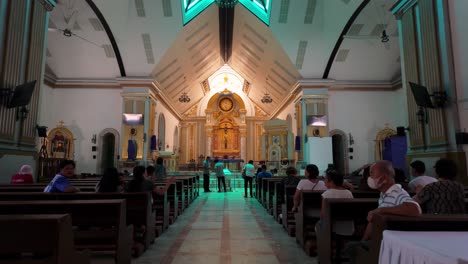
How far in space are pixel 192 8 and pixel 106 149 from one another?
316 inches

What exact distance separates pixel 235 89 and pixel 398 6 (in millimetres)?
17525

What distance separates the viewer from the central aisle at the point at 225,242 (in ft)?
11.5

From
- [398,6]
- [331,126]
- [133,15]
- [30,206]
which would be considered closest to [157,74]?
[133,15]

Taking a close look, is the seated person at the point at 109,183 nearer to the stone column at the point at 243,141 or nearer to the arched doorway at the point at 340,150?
the arched doorway at the point at 340,150

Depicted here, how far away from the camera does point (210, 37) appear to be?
55.0ft

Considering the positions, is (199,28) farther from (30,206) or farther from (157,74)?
(30,206)

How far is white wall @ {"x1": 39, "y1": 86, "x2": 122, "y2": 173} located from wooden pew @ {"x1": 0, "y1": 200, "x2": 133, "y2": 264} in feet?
40.2

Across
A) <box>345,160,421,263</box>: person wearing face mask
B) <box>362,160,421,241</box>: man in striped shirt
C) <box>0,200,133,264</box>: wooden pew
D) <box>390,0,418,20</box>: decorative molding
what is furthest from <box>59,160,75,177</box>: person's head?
<box>390,0,418,20</box>: decorative molding

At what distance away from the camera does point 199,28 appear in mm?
14945

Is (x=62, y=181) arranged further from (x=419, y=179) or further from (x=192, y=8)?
(x=192, y=8)

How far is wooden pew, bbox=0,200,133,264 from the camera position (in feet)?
8.65

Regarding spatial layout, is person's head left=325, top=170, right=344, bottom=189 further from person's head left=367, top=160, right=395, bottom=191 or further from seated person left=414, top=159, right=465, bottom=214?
person's head left=367, top=160, right=395, bottom=191

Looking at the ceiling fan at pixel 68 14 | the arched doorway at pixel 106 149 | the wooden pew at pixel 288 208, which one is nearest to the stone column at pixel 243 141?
the arched doorway at pixel 106 149

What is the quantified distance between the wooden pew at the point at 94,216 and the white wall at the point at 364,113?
13.4 meters
